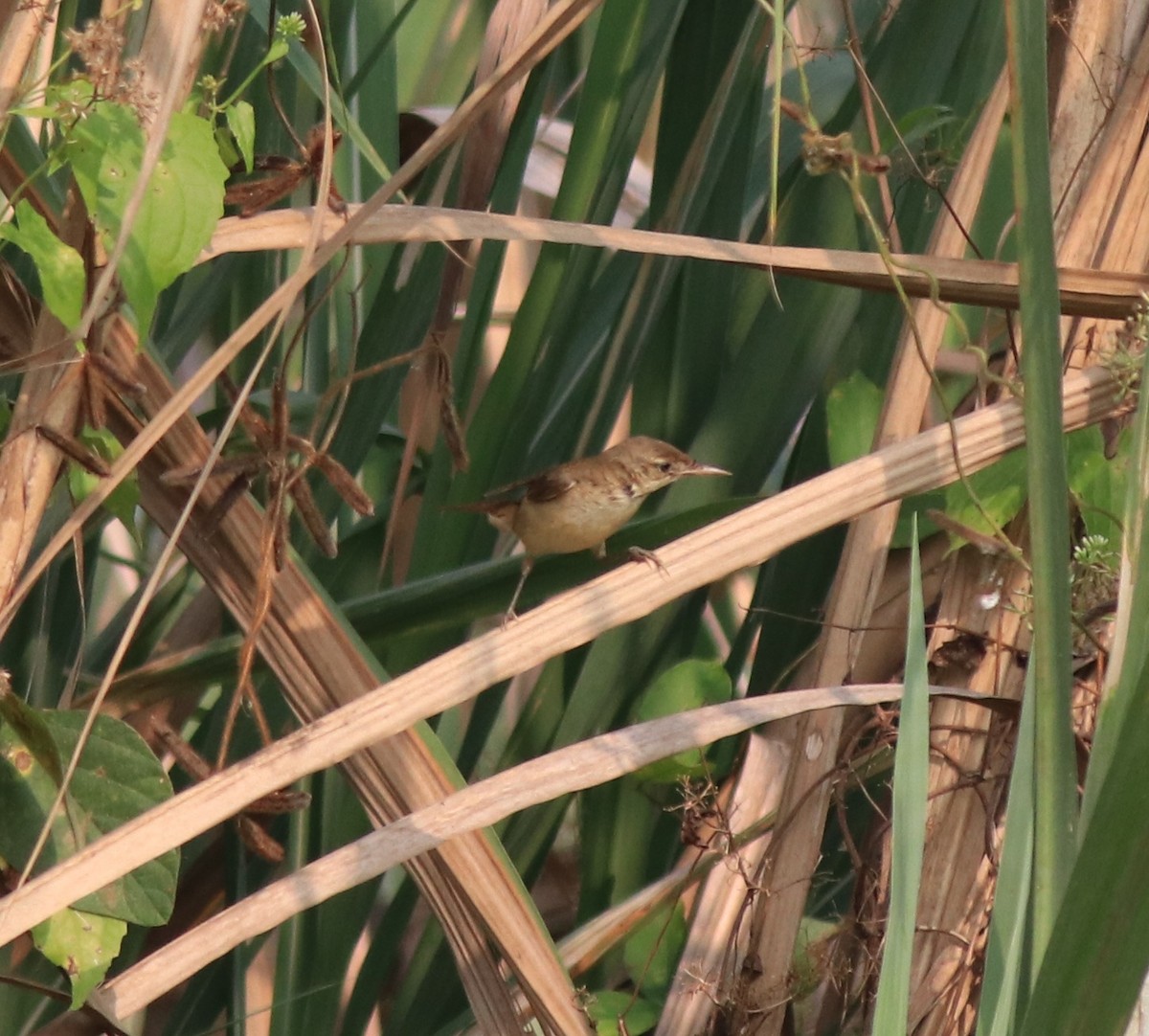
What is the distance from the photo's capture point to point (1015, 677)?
4.70 feet

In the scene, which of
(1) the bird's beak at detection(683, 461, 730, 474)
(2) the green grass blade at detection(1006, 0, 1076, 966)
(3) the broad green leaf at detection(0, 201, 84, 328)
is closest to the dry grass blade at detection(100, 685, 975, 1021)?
(2) the green grass blade at detection(1006, 0, 1076, 966)

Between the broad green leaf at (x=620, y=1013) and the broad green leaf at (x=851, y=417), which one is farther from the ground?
the broad green leaf at (x=851, y=417)

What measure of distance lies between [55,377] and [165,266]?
227mm

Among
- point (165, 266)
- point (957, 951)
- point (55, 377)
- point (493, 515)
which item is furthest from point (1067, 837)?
point (493, 515)

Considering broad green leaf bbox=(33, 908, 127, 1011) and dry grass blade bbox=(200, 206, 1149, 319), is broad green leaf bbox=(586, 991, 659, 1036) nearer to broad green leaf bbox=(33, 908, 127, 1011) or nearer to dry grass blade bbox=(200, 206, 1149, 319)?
broad green leaf bbox=(33, 908, 127, 1011)

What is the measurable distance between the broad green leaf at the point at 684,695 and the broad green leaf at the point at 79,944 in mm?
697

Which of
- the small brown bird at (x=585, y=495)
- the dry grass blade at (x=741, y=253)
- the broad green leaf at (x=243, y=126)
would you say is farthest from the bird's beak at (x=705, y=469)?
the broad green leaf at (x=243, y=126)

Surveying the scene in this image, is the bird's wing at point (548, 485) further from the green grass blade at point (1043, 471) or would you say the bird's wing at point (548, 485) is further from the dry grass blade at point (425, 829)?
the green grass blade at point (1043, 471)

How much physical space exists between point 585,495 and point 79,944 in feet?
3.49

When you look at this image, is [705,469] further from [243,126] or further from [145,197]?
[145,197]

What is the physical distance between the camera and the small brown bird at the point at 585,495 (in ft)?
6.13

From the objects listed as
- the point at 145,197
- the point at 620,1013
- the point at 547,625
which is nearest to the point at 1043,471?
the point at 547,625

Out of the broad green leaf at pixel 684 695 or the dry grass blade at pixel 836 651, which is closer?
A: the dry grass blade at pixel 836 651

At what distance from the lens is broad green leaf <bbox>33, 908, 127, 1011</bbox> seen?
3.84 ft
